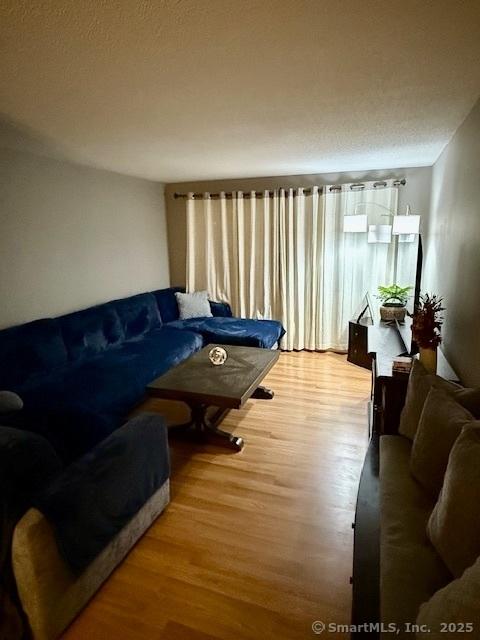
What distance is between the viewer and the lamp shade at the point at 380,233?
13.6ft

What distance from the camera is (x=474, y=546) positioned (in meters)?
1.01

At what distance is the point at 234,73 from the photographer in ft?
5.69

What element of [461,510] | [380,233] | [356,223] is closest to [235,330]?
[356,223]

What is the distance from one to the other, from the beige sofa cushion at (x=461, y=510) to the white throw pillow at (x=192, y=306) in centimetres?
399

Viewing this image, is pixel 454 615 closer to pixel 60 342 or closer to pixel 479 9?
pixel 479 9

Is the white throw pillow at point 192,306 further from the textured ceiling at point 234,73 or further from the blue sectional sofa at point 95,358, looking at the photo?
the textured ceiling at point 234,73

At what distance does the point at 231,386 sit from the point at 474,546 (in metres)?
1.69

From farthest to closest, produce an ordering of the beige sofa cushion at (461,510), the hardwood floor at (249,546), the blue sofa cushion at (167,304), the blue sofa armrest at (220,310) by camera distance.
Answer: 1. the blue sofa armrest at (220,310)
2. the blue sofa cushion at (167,304)
3. the hardwood floor at (249,546)
4. the beige sofa cushion at (461,510)

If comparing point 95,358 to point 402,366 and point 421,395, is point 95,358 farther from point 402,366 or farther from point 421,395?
point 421,395

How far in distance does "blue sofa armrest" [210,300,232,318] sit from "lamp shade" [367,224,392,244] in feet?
6.65

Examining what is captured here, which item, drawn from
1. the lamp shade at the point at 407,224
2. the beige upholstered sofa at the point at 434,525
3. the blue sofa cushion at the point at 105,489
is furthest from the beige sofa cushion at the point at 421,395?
the lamp shade at the point at 407,224

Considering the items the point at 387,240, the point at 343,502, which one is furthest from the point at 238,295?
the point at 343,502

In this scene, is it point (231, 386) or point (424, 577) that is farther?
point (231, 386)

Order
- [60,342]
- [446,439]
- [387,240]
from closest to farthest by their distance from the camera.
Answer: [446,439], [60,342], [387,240]
